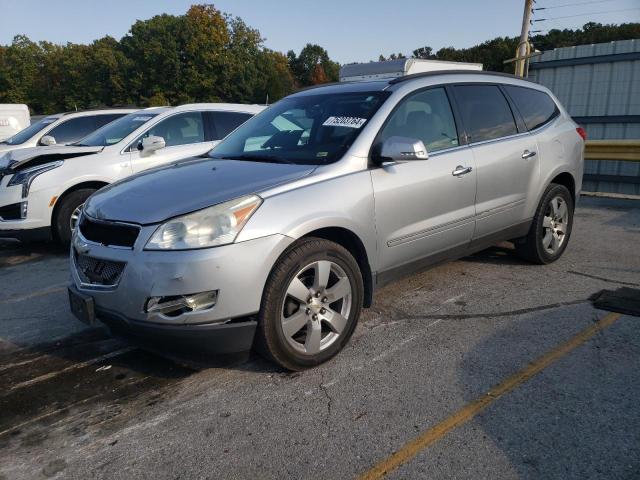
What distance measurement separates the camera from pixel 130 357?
11.9 ft

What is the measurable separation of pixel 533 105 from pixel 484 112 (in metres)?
0.94

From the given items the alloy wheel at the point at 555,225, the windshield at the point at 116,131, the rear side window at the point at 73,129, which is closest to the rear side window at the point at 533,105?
the alloy wheel at the point at 555,225

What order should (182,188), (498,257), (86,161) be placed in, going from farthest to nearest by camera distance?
(86,161) < (498,257) < (182,188)

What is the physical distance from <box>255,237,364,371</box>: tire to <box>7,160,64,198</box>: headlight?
15.1 feet

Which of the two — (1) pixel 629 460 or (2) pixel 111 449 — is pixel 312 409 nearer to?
(2) pixel 111 449

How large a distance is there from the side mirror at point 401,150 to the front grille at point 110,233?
164 cm

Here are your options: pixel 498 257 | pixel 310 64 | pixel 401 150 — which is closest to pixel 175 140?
pixel 498 257

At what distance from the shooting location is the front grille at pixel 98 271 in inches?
119

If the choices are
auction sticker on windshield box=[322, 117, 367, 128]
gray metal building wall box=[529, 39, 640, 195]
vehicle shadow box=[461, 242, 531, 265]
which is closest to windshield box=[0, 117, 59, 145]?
auction sticker on windshield box=[322, 117, 367, 128]

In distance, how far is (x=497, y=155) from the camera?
451 centimetres

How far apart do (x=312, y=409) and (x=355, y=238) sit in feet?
3.73

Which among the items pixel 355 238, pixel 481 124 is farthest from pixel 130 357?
pixel 481 124

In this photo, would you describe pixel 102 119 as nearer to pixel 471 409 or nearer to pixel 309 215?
pixel 309 215

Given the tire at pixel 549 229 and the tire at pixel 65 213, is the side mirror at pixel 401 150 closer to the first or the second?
the tire at pixel 549 229
